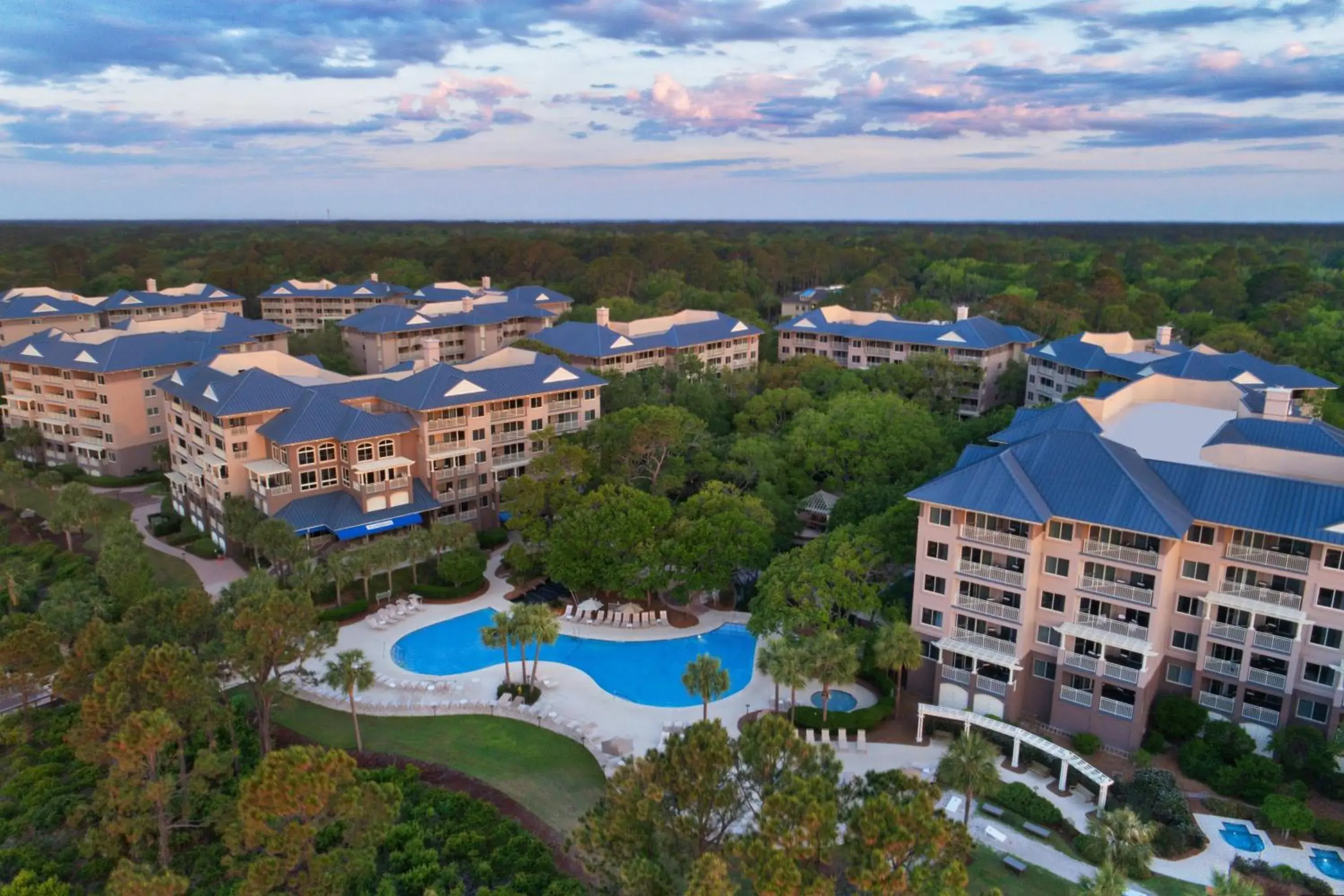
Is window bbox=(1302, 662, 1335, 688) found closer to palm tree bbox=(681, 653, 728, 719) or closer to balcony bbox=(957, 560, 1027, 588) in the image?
balcony bbox=(957, 560, 1027, 588)

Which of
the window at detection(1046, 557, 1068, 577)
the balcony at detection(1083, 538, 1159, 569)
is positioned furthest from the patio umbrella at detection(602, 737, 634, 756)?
the balcony at detection(1083, 538, 1159, 569)

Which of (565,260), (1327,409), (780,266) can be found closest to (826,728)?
(1327,409)

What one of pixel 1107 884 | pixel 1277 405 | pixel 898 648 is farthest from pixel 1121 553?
pixel 1277 405

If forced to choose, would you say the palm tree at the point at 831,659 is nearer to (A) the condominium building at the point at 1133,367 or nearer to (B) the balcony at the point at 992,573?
(B) the balcony at the point at 992,573

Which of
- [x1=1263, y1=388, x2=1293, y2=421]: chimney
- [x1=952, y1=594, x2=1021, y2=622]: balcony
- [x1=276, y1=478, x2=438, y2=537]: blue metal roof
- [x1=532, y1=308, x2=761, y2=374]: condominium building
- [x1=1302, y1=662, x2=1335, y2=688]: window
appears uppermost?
[x1=1263, y1=388, x2=1293, y2=421]: chimney

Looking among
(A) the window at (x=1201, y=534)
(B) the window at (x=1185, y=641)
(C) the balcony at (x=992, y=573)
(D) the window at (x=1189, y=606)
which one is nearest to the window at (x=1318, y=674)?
(B) the window at (x=1185, y=641)
